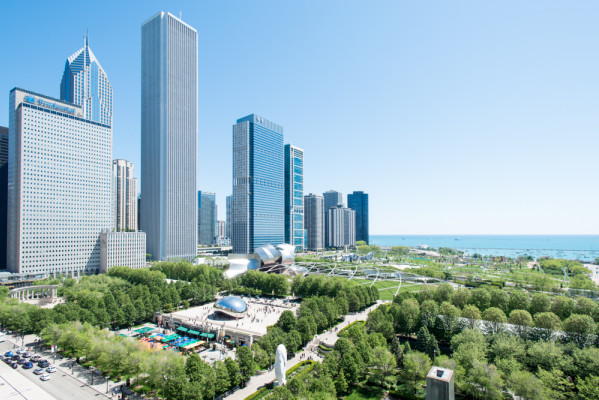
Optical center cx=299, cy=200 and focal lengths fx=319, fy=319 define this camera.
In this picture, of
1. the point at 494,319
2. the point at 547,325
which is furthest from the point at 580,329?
the point at 494,319

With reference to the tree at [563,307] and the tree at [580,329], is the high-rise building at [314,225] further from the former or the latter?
the tree at [580,329]

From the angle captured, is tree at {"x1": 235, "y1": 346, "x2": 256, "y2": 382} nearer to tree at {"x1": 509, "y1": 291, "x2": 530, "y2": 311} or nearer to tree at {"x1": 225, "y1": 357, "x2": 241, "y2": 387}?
tree at {"x1": 225, "y1": 357, "x2": 241, "y2": 387}

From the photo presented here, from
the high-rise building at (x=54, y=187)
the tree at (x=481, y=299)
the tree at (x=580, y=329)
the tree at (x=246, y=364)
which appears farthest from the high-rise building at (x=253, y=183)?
the tree at (x=580, y=329)

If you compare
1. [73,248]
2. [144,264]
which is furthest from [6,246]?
[144,264]

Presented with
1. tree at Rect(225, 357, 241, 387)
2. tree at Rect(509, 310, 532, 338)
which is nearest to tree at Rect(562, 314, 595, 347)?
tree at Rect(509, 310, 532, 338)

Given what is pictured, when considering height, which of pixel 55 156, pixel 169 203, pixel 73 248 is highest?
pixel 55 156

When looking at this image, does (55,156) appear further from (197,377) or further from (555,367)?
(555,367)

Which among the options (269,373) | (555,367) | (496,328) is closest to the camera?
(555,367)

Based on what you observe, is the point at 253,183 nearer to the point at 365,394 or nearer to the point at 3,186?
the point at 3,186
